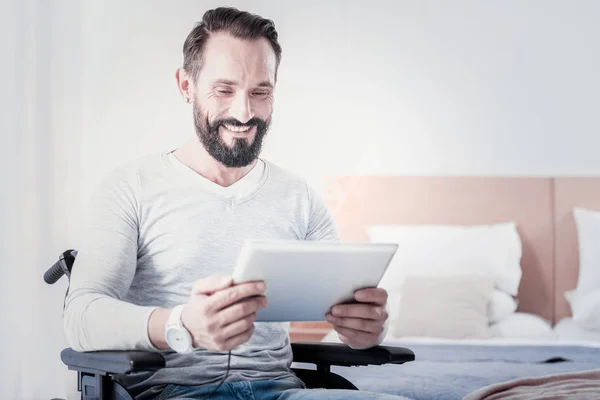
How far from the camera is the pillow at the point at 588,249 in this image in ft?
11.4

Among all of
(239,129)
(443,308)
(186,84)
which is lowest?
(443,308)

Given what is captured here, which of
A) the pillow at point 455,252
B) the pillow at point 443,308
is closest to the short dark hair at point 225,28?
the pillow at point 443,308

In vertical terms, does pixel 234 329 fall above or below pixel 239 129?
below

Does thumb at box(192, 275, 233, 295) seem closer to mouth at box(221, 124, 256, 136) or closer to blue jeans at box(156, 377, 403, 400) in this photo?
blue jeans at box(156, 377, 403, 400)

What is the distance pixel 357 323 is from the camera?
61.1 inches

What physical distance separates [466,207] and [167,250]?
244 cm

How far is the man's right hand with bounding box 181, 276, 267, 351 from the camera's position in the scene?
1.32m

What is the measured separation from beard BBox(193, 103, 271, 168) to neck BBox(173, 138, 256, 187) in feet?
0.05

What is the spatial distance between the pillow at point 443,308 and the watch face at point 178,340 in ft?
6.11

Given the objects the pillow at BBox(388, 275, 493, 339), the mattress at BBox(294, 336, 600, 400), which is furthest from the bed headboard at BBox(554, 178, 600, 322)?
the mattress at BBox(294, 336, 600, 400)

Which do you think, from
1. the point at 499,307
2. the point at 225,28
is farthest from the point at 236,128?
the point at 499,307

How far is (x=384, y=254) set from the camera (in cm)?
141

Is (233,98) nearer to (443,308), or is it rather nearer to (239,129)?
(239,129)

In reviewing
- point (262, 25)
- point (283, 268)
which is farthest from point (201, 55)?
point (283, 268)
